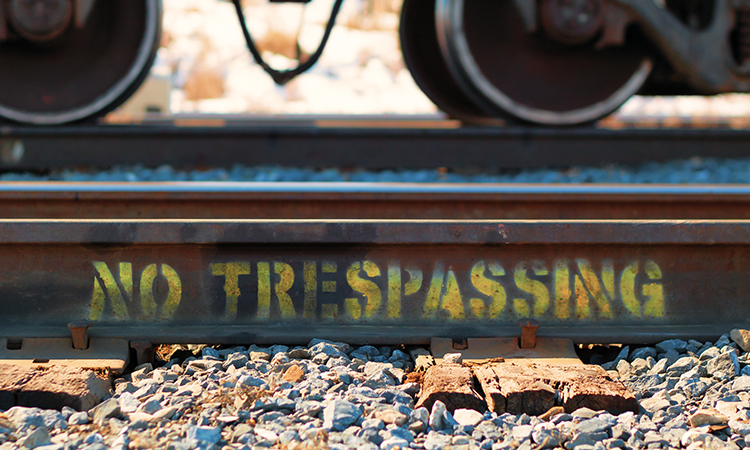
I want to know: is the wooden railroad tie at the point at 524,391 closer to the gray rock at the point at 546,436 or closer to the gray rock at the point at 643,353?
the gray rock at the point at 546,436

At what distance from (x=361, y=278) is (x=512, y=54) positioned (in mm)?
3927

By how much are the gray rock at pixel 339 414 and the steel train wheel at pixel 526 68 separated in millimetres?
4176

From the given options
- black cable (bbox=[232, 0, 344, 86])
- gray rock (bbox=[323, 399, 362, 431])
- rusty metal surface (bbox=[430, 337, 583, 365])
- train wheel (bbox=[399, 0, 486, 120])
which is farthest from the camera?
train wheel (bbox=[399, 0, 486, 120])

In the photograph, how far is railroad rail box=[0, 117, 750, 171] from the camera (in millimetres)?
5254

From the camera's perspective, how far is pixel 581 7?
5488 mm

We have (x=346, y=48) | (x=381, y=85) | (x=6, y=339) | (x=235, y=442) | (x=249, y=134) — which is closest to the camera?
(x=235, y=442)

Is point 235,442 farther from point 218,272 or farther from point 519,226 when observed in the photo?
point 519,226

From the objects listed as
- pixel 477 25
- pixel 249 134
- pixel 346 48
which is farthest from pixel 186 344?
pixel 346 48

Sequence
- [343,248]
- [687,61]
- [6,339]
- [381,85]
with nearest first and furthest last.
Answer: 1. [6,339]
2. [343,248]
3. [687,61]
4. [381,85]

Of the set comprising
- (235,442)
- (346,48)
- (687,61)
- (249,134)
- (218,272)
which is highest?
(346,48)

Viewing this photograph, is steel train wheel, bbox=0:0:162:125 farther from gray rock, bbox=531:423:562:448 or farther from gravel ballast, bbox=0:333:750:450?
gray rock, bbox=531:423:562:448

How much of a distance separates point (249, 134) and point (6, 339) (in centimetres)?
322

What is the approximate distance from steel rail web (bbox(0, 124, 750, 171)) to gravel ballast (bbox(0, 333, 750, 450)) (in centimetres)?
331

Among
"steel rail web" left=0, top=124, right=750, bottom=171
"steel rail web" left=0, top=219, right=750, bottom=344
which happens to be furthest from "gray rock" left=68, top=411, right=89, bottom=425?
"steel rail web" left=0, top=124, right=750, bottom=171
